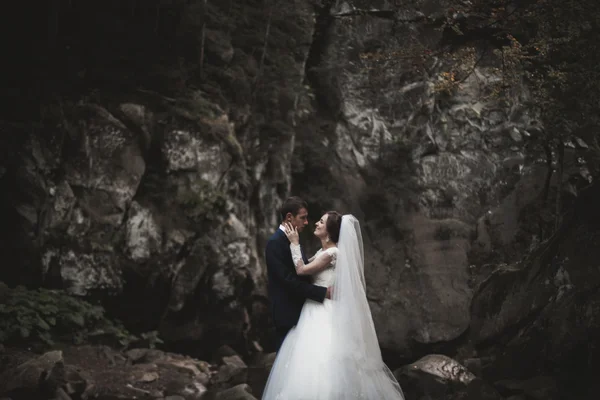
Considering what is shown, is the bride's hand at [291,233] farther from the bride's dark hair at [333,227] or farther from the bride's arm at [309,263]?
the bride's dark hair at [333,227]

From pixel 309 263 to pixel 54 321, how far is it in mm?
5527

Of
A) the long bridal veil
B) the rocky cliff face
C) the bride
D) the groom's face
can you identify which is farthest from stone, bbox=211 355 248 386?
the groom's face

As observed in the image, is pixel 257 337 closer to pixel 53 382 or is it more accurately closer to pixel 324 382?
pixel 53 382

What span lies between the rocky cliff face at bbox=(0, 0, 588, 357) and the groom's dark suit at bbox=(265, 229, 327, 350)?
5.59m

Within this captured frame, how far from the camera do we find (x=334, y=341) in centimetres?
536

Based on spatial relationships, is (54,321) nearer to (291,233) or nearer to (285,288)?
(285,288)

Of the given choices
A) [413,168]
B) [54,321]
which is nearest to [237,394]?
[54,321]

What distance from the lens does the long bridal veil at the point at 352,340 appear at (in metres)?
5.21

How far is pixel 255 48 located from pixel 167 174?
4.33 metres

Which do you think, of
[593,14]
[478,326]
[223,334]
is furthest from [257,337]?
[593,14]

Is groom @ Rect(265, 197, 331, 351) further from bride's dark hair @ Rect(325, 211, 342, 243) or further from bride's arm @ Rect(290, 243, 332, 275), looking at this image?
bride's dark hair @ Rect(325, 211, 342, 243)

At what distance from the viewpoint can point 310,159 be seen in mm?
14617

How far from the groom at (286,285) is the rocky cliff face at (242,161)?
5431 millimetres

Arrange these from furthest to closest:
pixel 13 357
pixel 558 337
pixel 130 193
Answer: pixel 130 193 → pixel 13 357 → pixel 558 337
